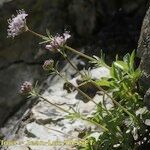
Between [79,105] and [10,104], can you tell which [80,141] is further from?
[10,104]

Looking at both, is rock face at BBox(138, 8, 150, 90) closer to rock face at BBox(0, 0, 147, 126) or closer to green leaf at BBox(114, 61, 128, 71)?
green leaf at BBox(114, 61, 128, 71)

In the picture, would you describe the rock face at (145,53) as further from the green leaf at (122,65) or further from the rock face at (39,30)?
the rock face at (39,30)

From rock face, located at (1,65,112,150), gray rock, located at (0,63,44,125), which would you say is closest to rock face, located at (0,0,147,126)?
gray rock, located at (0,63,44,125)

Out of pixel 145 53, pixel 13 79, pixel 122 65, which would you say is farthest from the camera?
pixel 13 79

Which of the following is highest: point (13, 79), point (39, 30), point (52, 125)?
point (39, 30)

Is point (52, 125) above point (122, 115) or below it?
below

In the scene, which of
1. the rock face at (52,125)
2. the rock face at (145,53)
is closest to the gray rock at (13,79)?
the rock face at (52,125)

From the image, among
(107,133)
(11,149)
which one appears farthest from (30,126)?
(107,133)

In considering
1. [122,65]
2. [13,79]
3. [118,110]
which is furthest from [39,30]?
[118,110]

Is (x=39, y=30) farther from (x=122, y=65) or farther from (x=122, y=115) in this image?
(x=122, y=115)

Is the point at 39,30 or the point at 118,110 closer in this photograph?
the point at 118,110
